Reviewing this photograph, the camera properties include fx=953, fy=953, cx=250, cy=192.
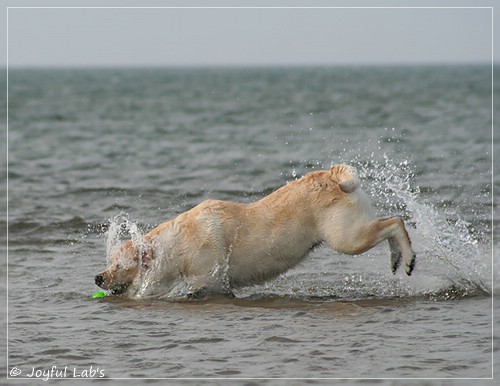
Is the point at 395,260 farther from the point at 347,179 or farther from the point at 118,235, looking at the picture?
the point at 118,235

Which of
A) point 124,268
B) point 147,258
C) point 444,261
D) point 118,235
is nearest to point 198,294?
point 147,258

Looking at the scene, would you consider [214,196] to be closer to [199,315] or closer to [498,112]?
[199,315]

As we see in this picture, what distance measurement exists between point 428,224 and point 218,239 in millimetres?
2426

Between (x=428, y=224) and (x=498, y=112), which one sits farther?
(x=498, y=112)

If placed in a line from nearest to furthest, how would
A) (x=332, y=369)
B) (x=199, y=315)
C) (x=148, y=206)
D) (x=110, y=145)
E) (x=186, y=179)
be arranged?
(x=332, y=369), (x=199, y=315), (x=148, y=206), (x=186, y=179), (x=110, y=145)

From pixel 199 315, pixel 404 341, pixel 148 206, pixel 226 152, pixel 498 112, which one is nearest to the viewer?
pixel 404 341

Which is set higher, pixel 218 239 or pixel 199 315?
pixel 218 239

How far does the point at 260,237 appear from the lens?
8570mm

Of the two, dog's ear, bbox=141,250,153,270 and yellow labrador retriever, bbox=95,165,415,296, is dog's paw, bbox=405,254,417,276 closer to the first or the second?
yellow labrador retriever, bbox=95,165,415,296

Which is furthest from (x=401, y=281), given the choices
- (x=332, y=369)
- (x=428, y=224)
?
(x=332, y=369)

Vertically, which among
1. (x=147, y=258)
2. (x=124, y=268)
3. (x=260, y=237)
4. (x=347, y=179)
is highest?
(x=347, y=179)

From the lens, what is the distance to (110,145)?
24.0 meters

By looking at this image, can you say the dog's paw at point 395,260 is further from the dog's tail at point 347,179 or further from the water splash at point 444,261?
the dog's tail at point 347,179

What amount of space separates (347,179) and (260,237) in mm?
951
